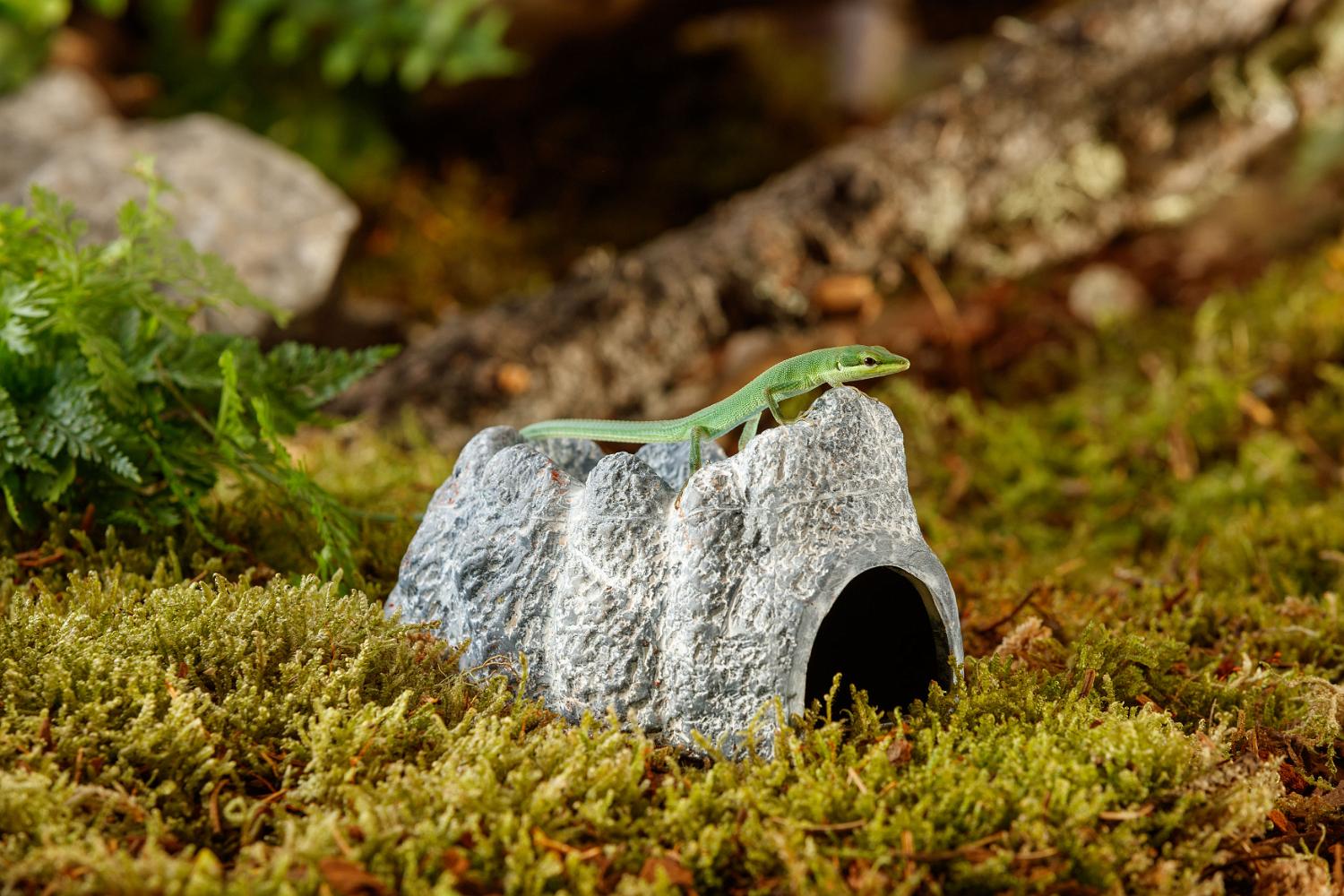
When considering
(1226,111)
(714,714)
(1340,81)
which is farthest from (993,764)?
(1340,81)

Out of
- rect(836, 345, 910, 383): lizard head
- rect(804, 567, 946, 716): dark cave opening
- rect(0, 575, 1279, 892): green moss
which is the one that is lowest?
rect(0, 575, 1279, 892): green moss

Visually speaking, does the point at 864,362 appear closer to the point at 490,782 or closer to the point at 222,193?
the point at 490,782

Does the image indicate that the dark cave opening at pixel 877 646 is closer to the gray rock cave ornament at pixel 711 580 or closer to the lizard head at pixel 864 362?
the gray rock cave ornament at pixel 711 580

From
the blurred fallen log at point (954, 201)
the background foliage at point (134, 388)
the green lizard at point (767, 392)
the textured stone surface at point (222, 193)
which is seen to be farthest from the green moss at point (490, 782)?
the textured stone surface at point (222, 193)

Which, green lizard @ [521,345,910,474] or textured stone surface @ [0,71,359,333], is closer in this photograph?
green lizard @ [521,345,910,474]

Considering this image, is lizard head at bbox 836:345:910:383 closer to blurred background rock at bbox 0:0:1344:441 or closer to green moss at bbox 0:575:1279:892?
green moss at bbox 0:575:1279:892

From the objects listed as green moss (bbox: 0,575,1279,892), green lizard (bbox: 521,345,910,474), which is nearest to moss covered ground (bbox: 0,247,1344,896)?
green moss (bbox: 0,575,1279,892)
